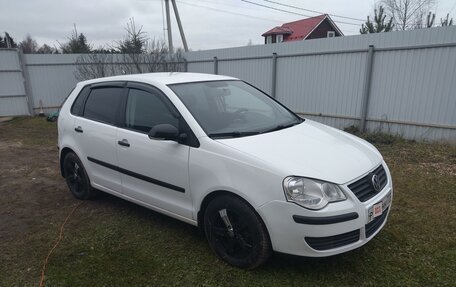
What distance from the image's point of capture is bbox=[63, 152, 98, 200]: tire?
4.50 metres

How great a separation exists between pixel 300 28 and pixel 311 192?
3331 cm

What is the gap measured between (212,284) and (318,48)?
753cm

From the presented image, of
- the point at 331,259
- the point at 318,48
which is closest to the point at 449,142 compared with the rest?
the point at 318,48

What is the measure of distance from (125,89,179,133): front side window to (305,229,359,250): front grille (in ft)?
5.18

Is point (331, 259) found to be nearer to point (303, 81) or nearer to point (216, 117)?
point (216, 117)

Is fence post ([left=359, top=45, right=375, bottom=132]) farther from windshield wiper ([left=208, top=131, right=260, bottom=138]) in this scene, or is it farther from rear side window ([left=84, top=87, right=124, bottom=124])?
rear side window ([left=84, top=87, right=124, bottom=124])

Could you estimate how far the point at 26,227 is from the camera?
3.98m

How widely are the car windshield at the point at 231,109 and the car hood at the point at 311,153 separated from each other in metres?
0.18

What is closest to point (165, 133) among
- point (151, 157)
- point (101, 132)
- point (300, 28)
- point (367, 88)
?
point (151, 157)

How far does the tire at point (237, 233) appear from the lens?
2732mm

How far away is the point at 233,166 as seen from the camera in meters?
2.79

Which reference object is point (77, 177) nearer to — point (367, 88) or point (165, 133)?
point (165, 133)

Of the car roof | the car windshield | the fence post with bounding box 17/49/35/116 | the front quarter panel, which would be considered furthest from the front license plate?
the fence post with bounding box 17/49/35/116

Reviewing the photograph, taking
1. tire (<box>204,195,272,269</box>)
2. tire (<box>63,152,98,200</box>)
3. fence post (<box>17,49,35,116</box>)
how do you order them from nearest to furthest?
tire (<box>204,195,272,269</box>) → tire (<box>63,152,98,200</box>) → fence post (<box>17,49,35,116</box>)
